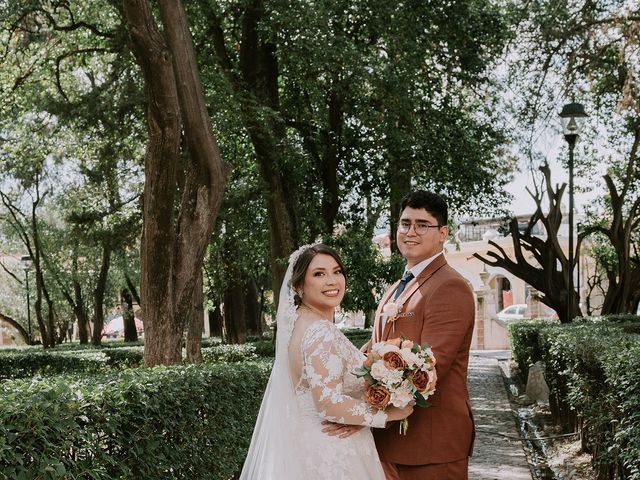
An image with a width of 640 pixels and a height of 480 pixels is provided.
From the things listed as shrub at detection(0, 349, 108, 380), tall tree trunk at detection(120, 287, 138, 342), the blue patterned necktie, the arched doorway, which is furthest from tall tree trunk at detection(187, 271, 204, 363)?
the arched doorway

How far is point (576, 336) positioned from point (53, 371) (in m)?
14.8

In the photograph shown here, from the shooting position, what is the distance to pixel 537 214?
20.4 m

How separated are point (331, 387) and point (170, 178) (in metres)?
5.52

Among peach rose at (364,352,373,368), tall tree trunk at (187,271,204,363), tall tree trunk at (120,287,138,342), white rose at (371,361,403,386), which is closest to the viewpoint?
white rose at (371,361,403,386)

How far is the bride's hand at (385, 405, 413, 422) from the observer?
396 cm

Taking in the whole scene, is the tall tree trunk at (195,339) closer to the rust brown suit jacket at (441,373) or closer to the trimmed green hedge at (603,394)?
the trimmed green hedge at (603,394)

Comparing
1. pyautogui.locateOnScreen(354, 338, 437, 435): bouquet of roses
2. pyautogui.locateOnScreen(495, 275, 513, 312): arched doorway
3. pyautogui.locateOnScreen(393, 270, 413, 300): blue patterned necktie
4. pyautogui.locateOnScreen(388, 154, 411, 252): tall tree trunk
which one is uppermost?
pyautogui.locateOnScreen(388, 154, 411, 252): tall tree trunk

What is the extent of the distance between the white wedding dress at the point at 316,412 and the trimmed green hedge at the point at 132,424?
963 mm

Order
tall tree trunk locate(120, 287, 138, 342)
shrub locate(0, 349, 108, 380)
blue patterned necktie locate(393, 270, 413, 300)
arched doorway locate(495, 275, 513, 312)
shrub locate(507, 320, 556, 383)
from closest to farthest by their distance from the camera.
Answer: blue patterned necktie locate(393, 270, 413, 300) < shrub locate(507, 320, 556, 383) < shrub locate(0, 349, 108, 380) < tall tree trunk locate(120, 287, 138, 342) < arched doorway locate(495, 275, 513, 312)

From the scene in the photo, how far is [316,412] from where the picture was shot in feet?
13.9

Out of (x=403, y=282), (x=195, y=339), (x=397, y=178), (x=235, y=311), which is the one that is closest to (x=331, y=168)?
(x=397, y=178)

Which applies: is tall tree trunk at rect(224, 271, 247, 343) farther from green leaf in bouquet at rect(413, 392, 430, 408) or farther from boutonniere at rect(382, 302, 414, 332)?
green leaf in bouquet at rect(413, 392, 430, 408)

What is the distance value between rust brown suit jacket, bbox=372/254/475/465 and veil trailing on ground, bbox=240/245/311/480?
457mm

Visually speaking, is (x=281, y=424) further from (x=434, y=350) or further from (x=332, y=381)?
(x=434, y=350)
